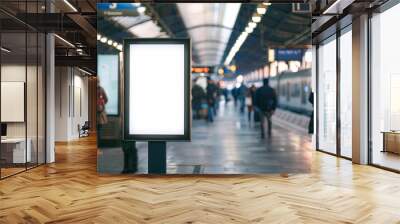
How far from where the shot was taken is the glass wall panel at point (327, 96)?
11.4m

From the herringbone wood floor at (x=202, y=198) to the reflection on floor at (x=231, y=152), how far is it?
12.9 inches

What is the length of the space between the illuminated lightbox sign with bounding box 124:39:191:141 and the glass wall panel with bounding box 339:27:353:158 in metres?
4.43

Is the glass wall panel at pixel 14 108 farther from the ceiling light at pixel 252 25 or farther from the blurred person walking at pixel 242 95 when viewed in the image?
the blurred person walking at pixel 242 95

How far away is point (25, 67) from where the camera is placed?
8664 mm

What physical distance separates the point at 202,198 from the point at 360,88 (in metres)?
4.95

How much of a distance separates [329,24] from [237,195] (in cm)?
545

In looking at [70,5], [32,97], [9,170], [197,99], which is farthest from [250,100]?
[9,170]

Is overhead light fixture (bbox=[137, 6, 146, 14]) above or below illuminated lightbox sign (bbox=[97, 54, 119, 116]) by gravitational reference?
above

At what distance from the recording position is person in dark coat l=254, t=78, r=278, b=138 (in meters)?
8.21

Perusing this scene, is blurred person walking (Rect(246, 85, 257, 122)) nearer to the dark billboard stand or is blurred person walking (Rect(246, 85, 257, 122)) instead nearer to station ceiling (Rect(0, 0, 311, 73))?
station ceiling (Rect(0, 0, 311, 73))

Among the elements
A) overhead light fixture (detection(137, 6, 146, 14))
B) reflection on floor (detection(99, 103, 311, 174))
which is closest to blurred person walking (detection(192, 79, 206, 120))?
reflection on floor (detection(99, 103, 311, 174))

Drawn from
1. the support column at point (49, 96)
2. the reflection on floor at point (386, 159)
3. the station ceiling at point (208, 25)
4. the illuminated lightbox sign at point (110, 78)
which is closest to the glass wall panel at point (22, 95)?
the support column at point (49, 96)

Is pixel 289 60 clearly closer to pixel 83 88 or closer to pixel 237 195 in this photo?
pixel 237 195

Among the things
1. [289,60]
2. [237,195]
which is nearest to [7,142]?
[237,195]
